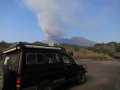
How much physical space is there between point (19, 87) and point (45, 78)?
1693 millimetres

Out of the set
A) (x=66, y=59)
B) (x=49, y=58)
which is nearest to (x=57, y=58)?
(x=49, y=58)

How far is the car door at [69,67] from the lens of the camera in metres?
12.6

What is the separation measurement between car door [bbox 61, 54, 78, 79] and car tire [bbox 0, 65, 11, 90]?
3916mm

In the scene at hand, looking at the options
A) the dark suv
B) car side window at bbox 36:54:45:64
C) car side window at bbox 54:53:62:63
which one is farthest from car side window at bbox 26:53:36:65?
car side window at bbox 54:53:62:63

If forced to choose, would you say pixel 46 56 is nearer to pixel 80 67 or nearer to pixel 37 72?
pixel 37 72

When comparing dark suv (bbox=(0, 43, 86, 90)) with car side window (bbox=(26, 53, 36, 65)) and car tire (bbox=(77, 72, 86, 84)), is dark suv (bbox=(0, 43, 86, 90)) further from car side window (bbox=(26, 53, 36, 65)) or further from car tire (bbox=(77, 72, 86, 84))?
car tire (bbox=(77, 72, 86, 84))

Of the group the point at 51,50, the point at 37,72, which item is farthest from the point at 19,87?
the point at 51,50

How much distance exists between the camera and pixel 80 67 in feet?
46.9

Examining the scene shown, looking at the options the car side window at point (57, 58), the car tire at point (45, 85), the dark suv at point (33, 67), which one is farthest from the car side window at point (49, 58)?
the car tire at point (45, 85)

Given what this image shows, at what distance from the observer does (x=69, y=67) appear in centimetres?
1297

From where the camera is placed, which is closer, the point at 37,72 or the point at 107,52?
the point at 37,72

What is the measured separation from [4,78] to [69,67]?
468 centimetres

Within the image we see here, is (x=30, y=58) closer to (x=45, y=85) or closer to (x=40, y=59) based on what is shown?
(x=40, y=59)

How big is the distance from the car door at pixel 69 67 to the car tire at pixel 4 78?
12.8 feet
